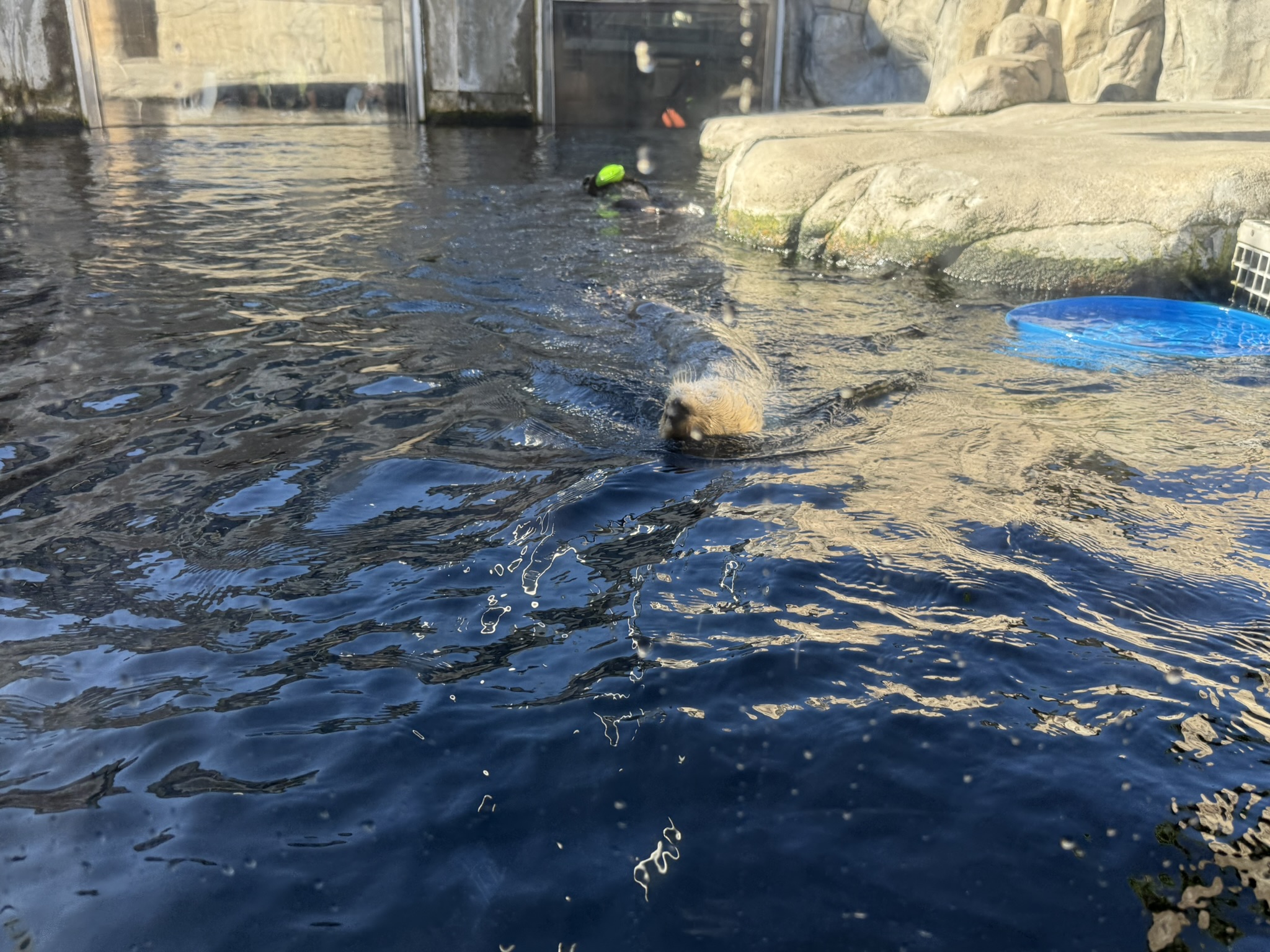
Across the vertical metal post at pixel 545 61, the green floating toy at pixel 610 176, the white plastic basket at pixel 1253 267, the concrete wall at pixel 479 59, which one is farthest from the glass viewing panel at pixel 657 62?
the white plastic basket at pixel 1253 267

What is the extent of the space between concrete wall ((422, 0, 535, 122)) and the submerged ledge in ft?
26.9

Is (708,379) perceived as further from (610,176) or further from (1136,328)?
(610,176)

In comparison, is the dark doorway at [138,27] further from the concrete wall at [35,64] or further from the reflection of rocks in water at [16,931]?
the reflection of rocks in water at [16,931]

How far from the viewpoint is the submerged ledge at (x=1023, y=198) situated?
5.46 metres

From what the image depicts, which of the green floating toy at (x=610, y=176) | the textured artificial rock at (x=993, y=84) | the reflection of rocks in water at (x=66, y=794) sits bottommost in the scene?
the reflection of rocks in water at (x=66, y=794)

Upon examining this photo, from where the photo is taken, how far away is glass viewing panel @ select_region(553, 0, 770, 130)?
1581 cm

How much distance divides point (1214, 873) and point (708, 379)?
255 cm

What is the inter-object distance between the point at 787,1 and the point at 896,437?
14028 millimetres

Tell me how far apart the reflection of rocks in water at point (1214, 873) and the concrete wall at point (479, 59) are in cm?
1511

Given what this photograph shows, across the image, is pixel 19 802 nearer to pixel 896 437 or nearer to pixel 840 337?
pixel 896 437

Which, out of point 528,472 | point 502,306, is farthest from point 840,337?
point 528,472

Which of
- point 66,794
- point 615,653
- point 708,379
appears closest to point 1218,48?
point 708,379

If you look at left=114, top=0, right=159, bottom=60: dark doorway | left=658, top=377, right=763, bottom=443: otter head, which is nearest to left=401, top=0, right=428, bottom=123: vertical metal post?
left=114, top=0, right=159, bottom=60: dark doorway

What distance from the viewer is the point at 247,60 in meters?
14.2
